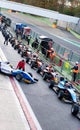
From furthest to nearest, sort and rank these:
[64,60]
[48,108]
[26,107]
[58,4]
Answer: [58,4] < [64,60] < [48,108] < [26,107]

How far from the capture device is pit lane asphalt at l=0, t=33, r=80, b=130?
16.2m

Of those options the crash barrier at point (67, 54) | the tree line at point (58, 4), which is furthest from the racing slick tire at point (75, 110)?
the tree line at point (58, 4)

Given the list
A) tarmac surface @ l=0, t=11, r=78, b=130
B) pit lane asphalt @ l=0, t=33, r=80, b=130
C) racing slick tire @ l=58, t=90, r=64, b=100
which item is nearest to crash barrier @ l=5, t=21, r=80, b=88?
pit lane asphalt @ l=0, t=33, r=80, b=130

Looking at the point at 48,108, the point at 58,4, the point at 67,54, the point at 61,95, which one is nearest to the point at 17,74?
the point at 61,95

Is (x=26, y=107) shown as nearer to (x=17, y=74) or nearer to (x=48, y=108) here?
(x=48, y=108)

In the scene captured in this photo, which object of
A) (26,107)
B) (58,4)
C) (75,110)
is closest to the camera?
(26,107)

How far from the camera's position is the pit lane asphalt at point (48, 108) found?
636 inches

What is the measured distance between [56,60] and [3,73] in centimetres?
742

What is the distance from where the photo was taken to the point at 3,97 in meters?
17.9

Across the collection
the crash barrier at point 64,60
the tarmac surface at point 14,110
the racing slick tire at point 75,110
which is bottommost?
the crash barrier at point 64,60

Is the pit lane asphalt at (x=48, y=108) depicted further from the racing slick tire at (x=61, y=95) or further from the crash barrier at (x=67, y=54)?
the crash barrier at (x=67, y=54)

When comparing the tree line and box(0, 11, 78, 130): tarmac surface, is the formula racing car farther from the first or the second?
the tree line

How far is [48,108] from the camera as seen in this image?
60.1ft

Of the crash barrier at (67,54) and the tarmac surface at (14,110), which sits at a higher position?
the tarmac surface at (14,110)
